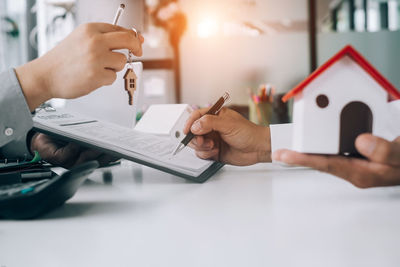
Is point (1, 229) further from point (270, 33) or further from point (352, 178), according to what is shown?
point (270, 33)

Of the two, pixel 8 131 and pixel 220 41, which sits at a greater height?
pixel 220 41

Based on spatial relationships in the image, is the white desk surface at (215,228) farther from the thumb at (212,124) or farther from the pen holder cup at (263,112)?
the pen holder cup at (263,112)

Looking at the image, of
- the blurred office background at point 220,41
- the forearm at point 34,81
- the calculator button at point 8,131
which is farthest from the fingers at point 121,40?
the blurred office background at point 220,41

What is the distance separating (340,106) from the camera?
42cm

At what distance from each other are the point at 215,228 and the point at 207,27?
8.90ft

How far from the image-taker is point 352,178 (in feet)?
1.41

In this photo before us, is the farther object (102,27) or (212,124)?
(212,124)

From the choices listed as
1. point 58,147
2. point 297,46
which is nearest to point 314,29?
point 297,46

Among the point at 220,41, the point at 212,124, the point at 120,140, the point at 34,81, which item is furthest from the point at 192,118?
the point at 220,41

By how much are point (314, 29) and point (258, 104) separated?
5.17 feet

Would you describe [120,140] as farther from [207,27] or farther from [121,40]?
[207,27]

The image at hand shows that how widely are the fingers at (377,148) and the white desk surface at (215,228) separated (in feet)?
0.21

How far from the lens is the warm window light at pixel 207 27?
297cm

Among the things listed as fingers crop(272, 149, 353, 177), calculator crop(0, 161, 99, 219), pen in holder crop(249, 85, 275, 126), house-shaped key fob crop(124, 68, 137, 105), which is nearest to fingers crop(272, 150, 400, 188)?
fingers crop(272, 149, 353, 177)
